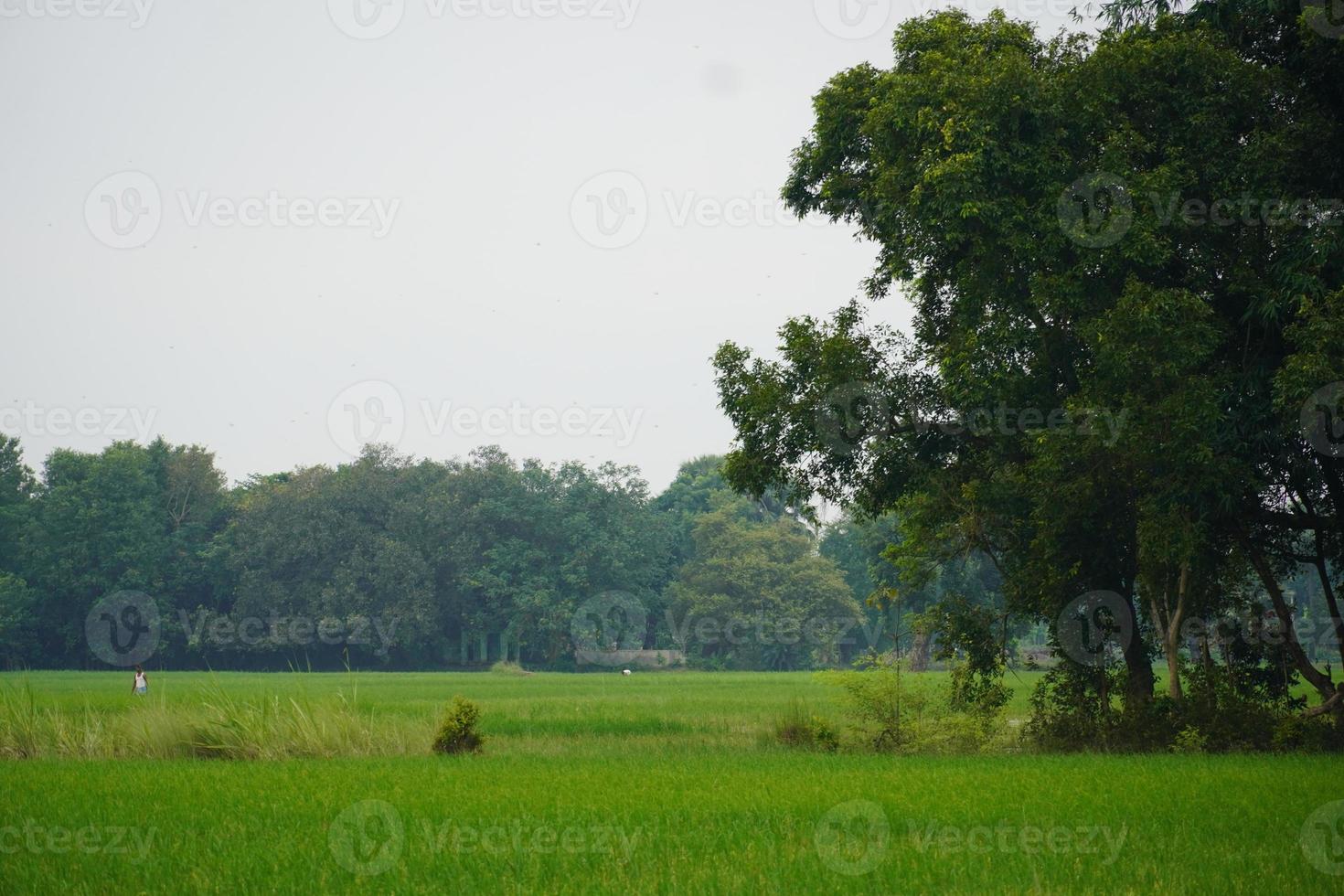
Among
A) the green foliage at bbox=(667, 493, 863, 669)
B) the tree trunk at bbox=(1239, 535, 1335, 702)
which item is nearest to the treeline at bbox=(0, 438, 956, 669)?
the green foliage at bbox=(667, 493, 863, 669)

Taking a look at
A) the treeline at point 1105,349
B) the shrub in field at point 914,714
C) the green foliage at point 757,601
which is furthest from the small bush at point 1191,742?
the green foliage at point 757,601

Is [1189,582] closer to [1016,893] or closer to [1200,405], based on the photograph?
[1200,405]

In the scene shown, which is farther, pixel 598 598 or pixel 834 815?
pixel 598 598

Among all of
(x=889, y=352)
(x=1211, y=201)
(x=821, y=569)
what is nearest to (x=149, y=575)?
(x=821, y=569)

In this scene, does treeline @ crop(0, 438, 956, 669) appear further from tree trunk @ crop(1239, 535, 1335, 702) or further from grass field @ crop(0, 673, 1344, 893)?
tree trunk @ crop(1239, 535, 1335, 702)

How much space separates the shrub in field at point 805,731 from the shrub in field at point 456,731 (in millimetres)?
6879

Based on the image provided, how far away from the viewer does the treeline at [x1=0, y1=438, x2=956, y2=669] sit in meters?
85.0

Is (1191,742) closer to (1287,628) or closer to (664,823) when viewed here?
(1287,628)

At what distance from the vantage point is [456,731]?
74.0ft

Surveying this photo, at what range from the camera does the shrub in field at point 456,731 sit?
22.6 metres

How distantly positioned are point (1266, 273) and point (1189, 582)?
19.6ft

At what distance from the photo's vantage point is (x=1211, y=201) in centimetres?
2061

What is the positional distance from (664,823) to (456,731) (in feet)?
34.5

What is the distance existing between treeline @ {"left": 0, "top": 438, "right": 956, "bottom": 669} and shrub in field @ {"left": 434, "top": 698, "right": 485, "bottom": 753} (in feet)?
209
